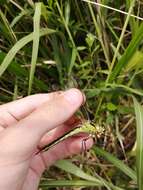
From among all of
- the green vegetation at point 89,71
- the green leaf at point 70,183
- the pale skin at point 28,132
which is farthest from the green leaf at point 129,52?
the green leaf at point 70,183

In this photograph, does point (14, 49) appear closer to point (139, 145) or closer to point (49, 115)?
point (49, 115)

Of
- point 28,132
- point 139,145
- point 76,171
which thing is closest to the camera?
point 28,132

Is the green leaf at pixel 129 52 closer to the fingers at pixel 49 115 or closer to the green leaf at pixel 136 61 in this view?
the green leaf at pixel 136 61

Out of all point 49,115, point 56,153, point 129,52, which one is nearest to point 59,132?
point 56,153

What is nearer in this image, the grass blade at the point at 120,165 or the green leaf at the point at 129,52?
the green leaf at the point at 129,52

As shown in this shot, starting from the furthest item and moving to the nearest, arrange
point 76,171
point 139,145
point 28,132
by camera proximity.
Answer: point 76,171, point 139,145, point 28,132

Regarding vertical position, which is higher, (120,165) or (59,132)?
(59,132)

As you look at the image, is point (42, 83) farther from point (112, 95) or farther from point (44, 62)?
point (112, 95)

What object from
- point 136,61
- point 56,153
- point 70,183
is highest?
point 136,61

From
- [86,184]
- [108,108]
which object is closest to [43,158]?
[86,184]
